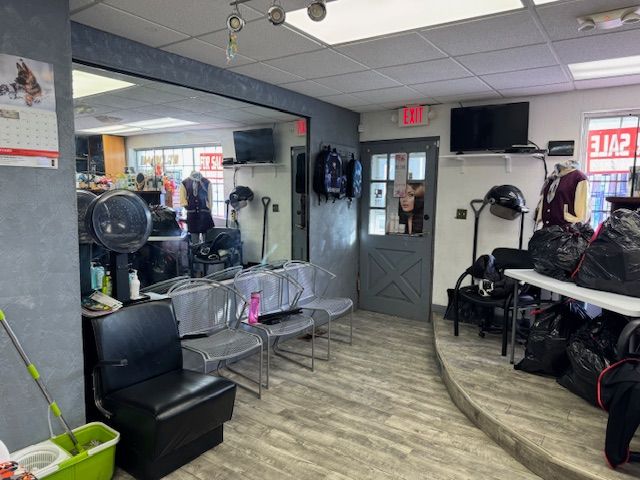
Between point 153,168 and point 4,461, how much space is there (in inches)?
92.5

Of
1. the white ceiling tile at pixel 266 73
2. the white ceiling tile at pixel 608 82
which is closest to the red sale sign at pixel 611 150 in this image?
the white ceiling tile at pixel 608 82

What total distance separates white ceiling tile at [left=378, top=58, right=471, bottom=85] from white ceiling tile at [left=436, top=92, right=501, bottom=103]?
0.78 m

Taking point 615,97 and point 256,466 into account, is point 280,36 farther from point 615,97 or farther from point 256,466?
point 615,97

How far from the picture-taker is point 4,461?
170 cm

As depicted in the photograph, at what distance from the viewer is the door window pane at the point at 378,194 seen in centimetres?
539

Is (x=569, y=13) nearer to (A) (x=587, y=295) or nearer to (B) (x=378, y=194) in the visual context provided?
(A) (x=587, y=295)

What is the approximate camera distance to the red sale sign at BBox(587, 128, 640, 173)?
4074mm

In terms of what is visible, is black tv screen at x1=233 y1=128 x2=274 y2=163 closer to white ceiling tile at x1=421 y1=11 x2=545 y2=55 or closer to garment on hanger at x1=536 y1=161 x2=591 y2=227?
white ceiling tile at x1=421 y1=11 x2=545 y2=55

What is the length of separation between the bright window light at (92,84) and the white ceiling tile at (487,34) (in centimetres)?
214

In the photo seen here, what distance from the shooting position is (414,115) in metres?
4.94

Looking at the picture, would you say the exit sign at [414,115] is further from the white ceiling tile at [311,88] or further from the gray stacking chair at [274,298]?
the gray stacking chair at [274,298]

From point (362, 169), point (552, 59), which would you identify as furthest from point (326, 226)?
point (552, 59)

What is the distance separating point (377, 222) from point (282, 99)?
2.07 m

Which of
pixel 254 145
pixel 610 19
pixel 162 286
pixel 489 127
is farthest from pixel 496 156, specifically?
pixel 162 286
